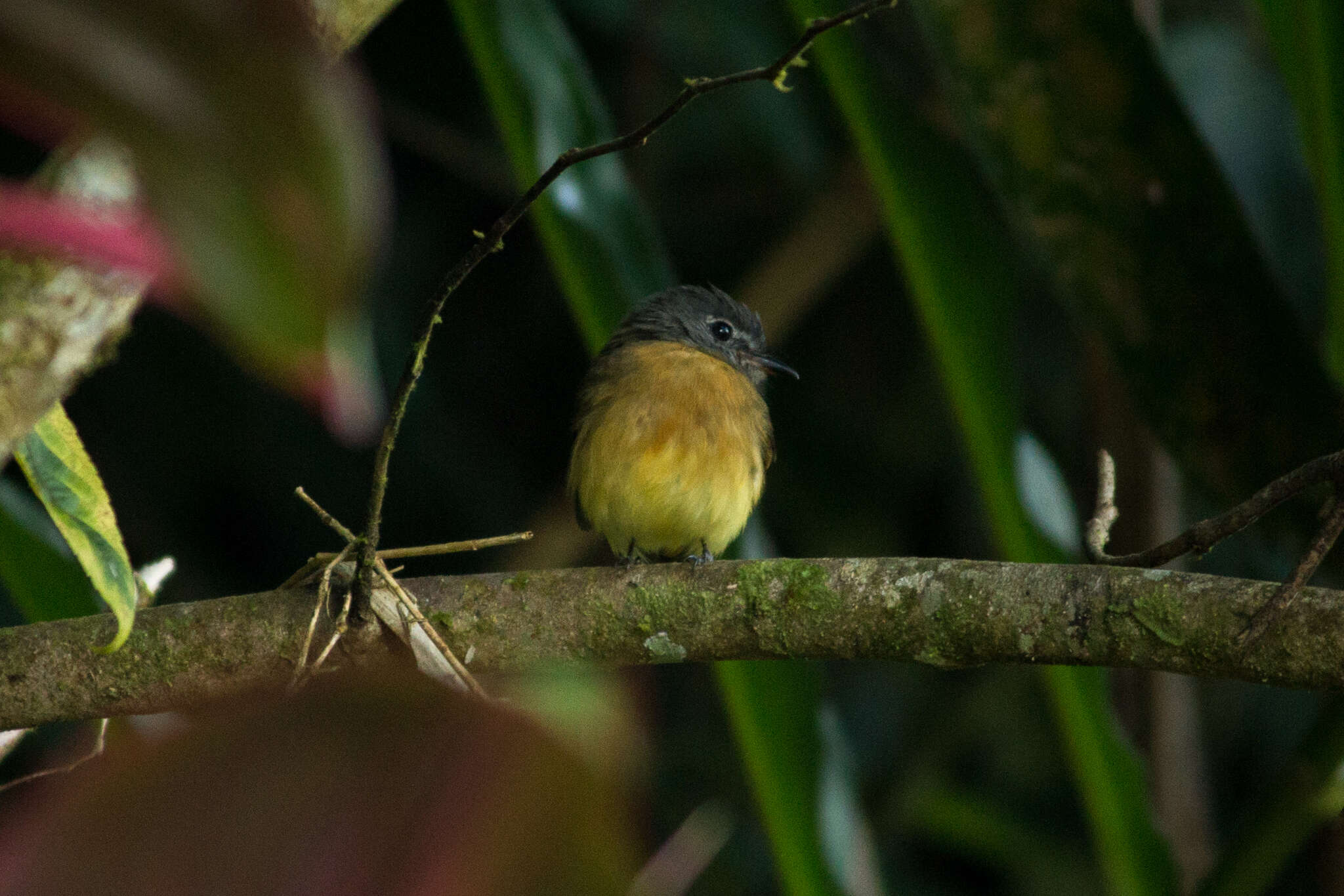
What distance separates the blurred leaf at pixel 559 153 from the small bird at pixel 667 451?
69 cm

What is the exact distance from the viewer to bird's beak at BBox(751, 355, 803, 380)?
368 centimetres

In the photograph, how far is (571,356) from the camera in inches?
197

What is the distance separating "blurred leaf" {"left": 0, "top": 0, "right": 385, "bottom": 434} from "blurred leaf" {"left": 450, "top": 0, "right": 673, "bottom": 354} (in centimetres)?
204

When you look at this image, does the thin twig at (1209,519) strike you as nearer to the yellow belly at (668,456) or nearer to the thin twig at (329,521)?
the thin twig at (329,521)

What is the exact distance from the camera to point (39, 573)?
204 cm

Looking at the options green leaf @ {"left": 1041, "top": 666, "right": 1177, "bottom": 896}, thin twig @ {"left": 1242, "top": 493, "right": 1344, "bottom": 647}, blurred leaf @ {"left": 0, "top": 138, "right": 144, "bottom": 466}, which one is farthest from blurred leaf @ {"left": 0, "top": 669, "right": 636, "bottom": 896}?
green leaf @ {"left": 1041, "top": 666, "right": 1177, "bottom": 896}

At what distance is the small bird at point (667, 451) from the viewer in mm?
3113

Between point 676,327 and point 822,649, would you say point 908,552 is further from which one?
point 822,649

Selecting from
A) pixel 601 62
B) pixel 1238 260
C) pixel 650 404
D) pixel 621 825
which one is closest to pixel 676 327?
pixel 650 404

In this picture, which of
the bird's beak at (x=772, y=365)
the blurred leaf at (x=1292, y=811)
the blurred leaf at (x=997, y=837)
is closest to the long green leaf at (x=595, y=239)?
the blurred leaf at (x=1292, y=811)

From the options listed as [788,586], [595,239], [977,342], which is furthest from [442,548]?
[977,342]

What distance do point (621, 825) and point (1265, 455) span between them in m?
2.01

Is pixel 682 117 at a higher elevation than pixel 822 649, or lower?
higher

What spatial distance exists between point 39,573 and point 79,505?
30.1 inches
